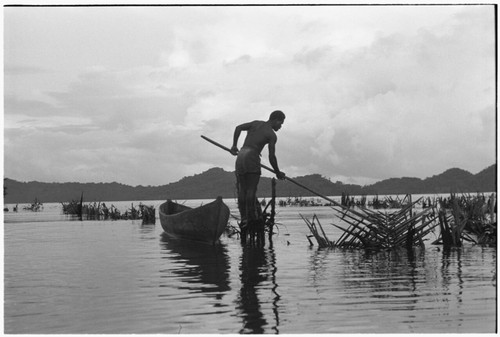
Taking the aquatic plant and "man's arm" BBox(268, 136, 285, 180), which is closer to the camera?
the aquatic plant

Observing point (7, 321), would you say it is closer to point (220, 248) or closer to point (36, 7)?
point (36, 7)

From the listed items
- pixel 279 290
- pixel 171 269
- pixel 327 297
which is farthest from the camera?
pixel 171 269

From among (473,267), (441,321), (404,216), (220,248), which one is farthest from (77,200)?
(441,321)

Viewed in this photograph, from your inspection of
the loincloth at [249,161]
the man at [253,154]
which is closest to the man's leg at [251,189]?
the man at [253,154]

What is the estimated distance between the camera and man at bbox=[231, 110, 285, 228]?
12.4 m

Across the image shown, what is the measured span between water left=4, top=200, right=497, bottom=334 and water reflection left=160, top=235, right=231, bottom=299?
2cm

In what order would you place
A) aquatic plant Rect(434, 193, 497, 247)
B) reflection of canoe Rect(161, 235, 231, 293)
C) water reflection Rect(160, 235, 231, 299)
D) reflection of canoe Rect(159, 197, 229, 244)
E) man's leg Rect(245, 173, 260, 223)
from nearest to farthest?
water reflection Rect(160, 235, 231, 299), reflection of canoe Rect(161, 235, 231, 293), aquatic plant Rect(434, 193, 497, 247), man's leg Rect(245, 173, 260, 223), reflection of canoe Rect(159, 197, 229, 244)

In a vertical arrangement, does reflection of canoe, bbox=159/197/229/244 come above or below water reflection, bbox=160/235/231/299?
above

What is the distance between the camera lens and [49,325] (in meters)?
6.01

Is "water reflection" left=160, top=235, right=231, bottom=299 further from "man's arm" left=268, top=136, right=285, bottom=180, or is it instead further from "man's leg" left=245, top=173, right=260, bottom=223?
"man's arm" left=268, top=136, right=285, bottom=180

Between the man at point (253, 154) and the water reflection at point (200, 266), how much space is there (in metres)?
1.21

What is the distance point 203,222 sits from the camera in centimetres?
1355

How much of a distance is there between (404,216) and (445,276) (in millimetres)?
3041

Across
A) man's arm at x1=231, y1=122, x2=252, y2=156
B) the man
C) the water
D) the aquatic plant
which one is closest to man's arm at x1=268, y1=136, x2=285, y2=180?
the man
